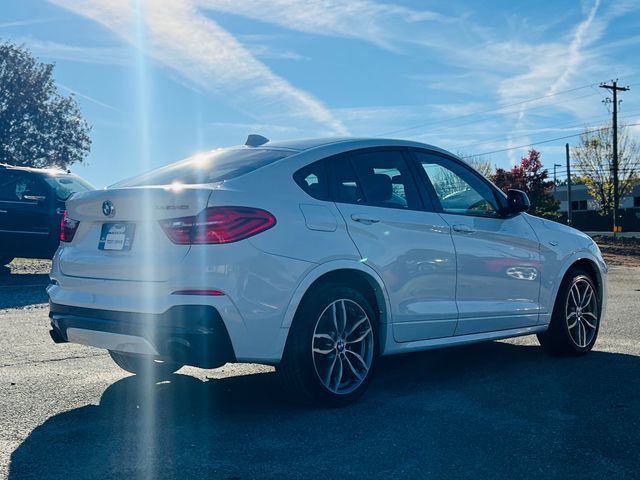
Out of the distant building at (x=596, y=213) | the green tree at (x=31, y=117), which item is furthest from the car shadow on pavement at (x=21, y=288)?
the distant building at (x=596, y=213)

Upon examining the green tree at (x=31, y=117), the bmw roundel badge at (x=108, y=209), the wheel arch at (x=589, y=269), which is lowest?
the wheel arch at (x=589, y=269)

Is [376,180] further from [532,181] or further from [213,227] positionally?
[532,181]

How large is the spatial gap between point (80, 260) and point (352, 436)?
2.00 m

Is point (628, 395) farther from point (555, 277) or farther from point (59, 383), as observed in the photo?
point (59, 383)

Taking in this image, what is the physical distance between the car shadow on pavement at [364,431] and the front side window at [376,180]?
1.32 m

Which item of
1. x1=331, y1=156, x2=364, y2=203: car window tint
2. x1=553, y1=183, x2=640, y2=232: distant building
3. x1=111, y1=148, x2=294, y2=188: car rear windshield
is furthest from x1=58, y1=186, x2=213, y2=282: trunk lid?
x1=553, y1=183, x2=640, y2=232: distant building

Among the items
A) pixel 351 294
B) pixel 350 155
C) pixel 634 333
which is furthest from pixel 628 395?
pixel 634 333

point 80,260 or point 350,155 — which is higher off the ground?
point 350,155

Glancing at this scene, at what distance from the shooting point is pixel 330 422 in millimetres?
4520

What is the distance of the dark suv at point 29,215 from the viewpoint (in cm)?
1276

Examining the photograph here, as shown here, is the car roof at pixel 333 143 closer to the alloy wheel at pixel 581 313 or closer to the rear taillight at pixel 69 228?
the rear taillight at pixel 69 228

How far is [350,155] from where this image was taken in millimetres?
5340

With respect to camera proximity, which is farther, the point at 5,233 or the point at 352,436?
the point at 5,233

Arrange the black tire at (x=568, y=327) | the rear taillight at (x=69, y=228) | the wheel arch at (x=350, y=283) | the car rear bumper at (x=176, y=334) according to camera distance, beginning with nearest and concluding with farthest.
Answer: the car rear bumper at (x=176, y=334) < the wheel arch at (x=350, y=283) < the rear taillight at (x=69, y=228) < the black tire at (x=568, y=327)
